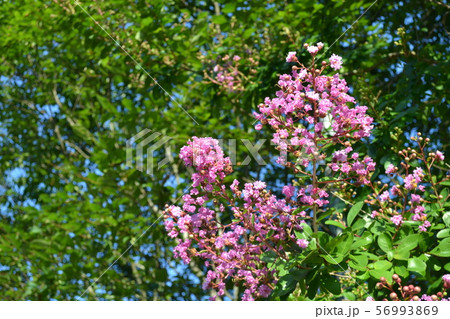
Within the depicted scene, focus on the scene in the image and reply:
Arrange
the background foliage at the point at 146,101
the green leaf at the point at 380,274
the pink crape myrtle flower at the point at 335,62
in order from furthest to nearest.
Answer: the background foliage at the point at 146,101
the pink crape myrtle flower at the point at 335,62
the green leaf at the point at 380,274

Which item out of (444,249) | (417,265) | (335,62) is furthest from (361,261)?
(335,62)

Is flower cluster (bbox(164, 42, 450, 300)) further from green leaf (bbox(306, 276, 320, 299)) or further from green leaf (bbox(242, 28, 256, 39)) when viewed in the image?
green leaf (bbox(242, 28, 256, 39))

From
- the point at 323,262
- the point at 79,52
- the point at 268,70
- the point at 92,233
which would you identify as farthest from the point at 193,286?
the point at 323,262

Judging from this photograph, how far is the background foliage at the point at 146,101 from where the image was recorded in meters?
3.02

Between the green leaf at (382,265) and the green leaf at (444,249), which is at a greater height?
the green leaf at (382,265)

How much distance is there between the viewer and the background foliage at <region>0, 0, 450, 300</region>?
9.91 ft

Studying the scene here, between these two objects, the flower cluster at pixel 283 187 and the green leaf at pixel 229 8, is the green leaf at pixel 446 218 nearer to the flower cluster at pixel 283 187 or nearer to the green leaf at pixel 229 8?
the flower cluster at pixel 283 187

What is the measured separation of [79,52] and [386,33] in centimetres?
284

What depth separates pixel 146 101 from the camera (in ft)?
13.4

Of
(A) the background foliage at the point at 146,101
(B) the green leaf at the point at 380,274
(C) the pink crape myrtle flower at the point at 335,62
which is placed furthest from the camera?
(A) the background foliage at the point at 146,101

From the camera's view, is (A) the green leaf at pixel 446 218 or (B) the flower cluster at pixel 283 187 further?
(A) the green leaf at pixel 446 218

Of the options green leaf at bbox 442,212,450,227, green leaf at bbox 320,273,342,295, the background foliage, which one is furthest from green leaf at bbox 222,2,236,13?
green leaf at bbox 320,273,342,295

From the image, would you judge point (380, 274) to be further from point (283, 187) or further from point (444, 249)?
point (283, 187)

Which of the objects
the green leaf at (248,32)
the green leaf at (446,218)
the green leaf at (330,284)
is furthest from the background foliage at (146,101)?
the green leaf at (330,284)
